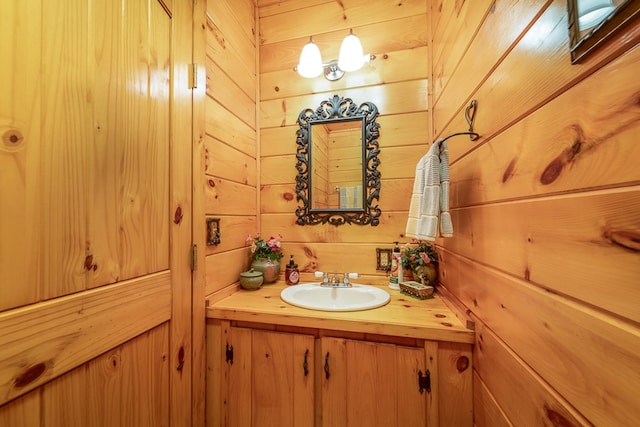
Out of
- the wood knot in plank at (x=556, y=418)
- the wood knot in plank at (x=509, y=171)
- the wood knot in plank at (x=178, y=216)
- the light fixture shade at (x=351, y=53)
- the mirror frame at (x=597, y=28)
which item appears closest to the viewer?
the mirror frame at (x=597, y=28)

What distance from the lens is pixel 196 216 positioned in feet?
3.26

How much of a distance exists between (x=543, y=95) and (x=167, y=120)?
108cm

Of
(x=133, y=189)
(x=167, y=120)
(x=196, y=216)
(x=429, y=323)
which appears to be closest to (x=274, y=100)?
(x=167, y=120)

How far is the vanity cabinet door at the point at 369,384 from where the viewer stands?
0.86 m

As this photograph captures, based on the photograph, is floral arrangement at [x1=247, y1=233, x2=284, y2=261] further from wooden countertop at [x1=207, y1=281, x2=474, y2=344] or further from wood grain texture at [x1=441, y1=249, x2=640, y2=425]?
wood grain texture at [x1=441, y1=249, x2=640, y2=425]

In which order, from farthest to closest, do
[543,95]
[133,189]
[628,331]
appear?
[133,189]
[543,95]
[628,331]

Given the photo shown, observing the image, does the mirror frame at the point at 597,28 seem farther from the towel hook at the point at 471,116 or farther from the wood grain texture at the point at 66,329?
the wood grain texture at the point at 66,329

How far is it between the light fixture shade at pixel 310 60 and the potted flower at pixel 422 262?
3.88ft

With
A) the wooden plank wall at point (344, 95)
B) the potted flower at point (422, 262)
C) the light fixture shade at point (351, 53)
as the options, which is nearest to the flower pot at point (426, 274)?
the potted flower at point (422, 262)

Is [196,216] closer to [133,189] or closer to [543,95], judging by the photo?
[133,189]

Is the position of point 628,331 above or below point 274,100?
below

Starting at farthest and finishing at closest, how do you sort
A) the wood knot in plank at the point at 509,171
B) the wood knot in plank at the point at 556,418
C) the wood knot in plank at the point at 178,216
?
the wood knot in plank at the point at 178,216, the wood knot in plank at the point at 509,171, the wood knot in plank at the point at 556,418

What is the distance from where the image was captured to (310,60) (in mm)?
1399

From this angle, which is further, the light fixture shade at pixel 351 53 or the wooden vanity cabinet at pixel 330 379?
the light fixture shade at pixel 351 53
